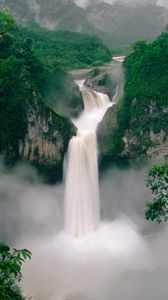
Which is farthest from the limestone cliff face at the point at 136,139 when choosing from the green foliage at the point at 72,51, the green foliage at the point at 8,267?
the green foliage at the point at 8,267

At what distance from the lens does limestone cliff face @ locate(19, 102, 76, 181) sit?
93.7ft

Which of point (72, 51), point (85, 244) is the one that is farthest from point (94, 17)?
point (85, 244)

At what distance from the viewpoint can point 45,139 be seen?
28969 mm

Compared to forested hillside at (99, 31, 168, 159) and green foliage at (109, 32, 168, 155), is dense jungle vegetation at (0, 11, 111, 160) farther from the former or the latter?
green foliage at (109, 32, 168, 155)

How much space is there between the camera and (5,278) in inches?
438

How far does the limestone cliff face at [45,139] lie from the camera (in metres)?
28.6

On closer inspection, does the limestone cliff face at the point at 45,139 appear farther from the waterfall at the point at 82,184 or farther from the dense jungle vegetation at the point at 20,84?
the waterfall at the point at 82,184

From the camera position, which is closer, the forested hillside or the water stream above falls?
the water stream above falls

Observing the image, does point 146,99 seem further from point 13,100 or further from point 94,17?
point 94,17

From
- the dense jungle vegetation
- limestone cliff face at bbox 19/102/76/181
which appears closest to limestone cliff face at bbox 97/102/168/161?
limestone cliff face at bbox 19/102/76/181

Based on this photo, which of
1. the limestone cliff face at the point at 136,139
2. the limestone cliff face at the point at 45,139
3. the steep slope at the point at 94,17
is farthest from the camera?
the steep slope at the point at 94,17

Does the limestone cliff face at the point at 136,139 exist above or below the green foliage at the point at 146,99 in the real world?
below

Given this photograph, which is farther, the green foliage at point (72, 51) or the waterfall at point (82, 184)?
the green foliage at point (72, 51)

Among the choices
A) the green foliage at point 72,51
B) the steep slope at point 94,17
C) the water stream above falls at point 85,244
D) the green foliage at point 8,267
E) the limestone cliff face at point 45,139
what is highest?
the steep slope at point 94,17
